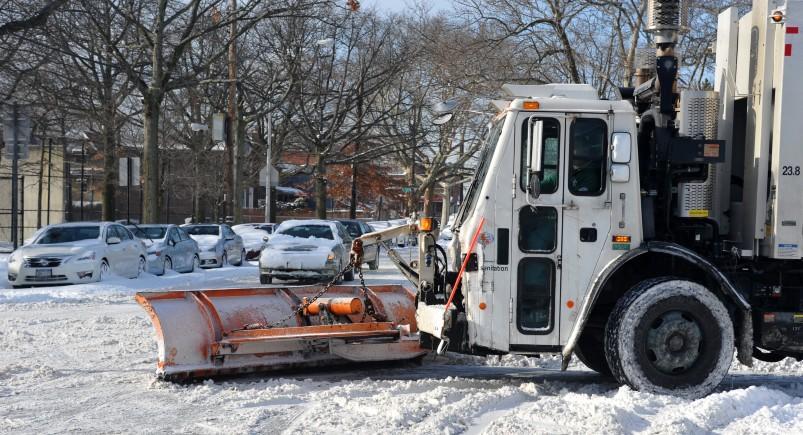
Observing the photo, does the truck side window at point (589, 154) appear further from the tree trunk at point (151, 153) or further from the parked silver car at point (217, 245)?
the tree trunk at point (151, 153)

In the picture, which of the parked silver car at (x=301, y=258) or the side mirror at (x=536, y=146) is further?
the parked silver car at (x=301, y=258)

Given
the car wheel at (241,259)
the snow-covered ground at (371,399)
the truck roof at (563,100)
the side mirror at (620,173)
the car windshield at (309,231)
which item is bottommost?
the car wheel at (241,259)

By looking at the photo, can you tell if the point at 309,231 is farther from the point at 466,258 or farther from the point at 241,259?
the point at 466,258

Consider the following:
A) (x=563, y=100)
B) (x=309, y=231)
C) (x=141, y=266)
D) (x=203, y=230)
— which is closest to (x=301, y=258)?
(x=309, y=231)

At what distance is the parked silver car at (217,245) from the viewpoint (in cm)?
2959

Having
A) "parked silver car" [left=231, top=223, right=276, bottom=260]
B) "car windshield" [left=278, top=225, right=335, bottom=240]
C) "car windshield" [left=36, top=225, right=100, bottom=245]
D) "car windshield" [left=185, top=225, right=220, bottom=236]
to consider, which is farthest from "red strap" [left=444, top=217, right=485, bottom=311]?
"parked silver car" [left=231, top=223, right=276, bottom=260]

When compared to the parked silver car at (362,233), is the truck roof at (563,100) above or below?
above

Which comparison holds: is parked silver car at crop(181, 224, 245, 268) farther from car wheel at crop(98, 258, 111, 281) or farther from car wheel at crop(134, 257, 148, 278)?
→ car wheel at crop(98, 258, 111, 281)

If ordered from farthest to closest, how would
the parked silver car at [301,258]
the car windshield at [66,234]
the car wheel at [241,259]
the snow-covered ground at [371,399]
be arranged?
the car wheel at [241,259] → the parked silver car at [301,258] → the car windshield at [66,234] → the snow-covered ground at [371,399]

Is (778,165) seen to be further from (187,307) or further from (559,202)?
(187,307)

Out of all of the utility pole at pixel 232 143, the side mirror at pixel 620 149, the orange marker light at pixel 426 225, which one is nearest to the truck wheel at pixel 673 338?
the side mirror at pixel 620 149

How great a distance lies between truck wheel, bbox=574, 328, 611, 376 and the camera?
29.8ft

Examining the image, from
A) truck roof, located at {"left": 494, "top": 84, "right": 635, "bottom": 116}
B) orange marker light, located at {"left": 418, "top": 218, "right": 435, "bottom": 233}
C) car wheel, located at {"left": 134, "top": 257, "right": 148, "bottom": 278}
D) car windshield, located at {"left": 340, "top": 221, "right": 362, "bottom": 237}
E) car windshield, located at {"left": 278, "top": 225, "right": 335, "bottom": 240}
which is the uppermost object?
truck roof, located at {"left": 494, "top": 84, "right": 635, "bottom": 116}

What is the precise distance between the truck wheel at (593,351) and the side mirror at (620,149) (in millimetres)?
1787
